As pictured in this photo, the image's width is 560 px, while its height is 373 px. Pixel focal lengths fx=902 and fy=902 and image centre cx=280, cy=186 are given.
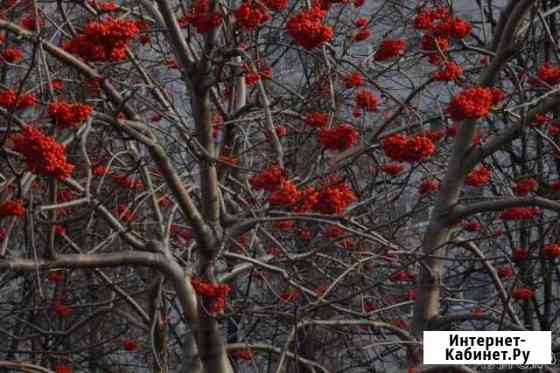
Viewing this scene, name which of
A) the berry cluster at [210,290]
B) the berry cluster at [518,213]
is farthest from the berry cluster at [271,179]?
the berry cluster at [518,213]

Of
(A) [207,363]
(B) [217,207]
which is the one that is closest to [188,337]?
(A) [207,363]

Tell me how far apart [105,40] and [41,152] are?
2.04ft

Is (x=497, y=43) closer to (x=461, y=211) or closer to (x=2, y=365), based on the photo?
(x=461, y=211)

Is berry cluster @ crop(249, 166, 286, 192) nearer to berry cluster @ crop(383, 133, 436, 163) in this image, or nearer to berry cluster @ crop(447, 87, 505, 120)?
berry cluster @ crop(383, 133, 436, 163)

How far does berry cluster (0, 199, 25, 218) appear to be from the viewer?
12.8 feet

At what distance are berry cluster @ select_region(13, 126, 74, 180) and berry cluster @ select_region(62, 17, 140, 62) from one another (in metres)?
0.53

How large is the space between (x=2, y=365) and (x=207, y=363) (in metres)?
1.21

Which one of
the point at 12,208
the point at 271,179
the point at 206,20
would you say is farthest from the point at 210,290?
the point at 206,20

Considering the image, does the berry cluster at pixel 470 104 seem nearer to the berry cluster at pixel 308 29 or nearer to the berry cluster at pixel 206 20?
the berry cluster at pixel 308 29

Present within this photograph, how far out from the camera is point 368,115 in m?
12.4

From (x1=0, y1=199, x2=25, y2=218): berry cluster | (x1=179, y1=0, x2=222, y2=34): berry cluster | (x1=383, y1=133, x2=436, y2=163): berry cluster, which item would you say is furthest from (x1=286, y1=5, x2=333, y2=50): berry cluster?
(x1=0, y1=199, x2=25, y2=218): berry cluster

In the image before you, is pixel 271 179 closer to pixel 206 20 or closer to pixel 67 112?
pixel 206 20

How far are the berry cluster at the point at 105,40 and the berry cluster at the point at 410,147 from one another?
1365mm

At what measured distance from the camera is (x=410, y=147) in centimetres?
433
